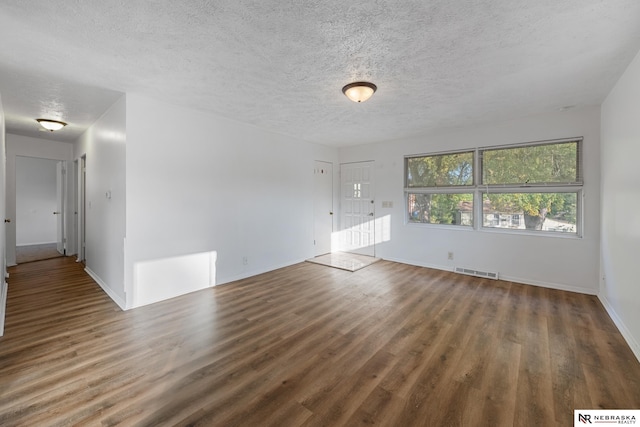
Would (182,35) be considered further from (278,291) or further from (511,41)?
(278,291)

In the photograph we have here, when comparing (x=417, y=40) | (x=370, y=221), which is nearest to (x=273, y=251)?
(x=370, y=221)

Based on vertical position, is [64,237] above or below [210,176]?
below

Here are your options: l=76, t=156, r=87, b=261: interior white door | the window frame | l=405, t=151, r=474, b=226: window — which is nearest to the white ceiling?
the window frame

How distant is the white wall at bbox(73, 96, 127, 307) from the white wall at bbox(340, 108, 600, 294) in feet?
14.9

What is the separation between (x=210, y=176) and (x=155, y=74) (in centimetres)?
154

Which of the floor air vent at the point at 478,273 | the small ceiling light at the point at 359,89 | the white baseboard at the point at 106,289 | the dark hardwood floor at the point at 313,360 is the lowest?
the dark hardwood floor at the point at 313,360

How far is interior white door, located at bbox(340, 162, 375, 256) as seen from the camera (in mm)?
6074

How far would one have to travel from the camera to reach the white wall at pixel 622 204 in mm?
2371

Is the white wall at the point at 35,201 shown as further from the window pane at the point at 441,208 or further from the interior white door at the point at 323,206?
the window pane at the point at 441,208

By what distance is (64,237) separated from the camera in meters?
6.23

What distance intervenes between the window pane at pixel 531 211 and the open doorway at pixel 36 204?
9952 mm

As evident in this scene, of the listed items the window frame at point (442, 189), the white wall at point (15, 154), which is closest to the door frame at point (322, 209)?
the window frame at point (442, 189)

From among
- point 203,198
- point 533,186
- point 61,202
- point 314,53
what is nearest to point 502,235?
point 533,186

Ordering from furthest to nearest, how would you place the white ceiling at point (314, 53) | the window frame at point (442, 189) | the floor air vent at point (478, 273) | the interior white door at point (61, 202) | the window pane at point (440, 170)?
the interior white door at point (61, 202), the window pane at point (440, 170), the window frame at point (442, 189), the floor air vent at point (478, 273), the white ceiling at point (314, 53)
